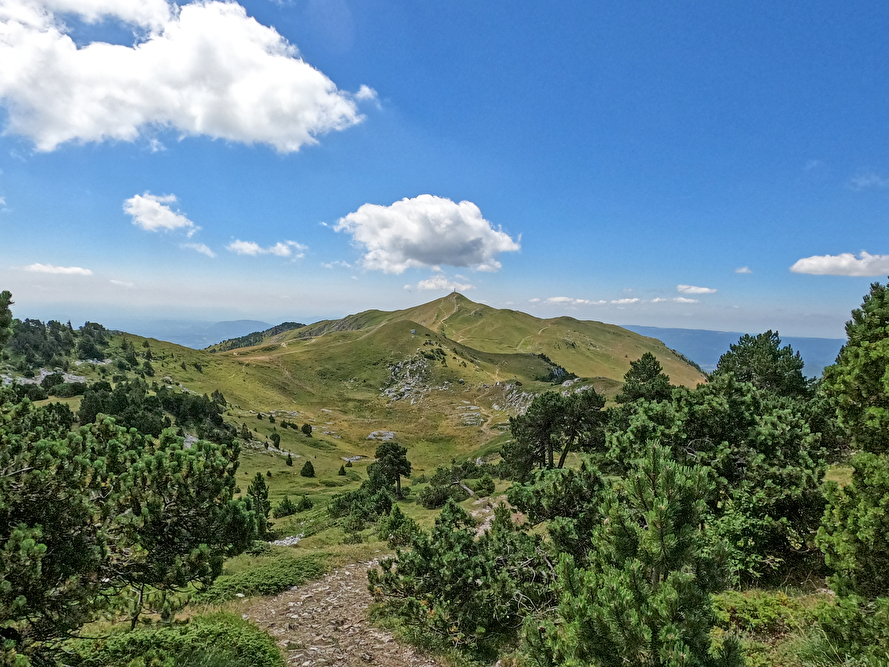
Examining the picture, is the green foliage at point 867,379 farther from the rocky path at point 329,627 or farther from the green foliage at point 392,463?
the green foliage at point 392,463

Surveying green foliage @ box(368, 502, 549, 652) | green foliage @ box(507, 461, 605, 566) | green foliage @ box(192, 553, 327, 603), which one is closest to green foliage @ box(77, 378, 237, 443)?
green foliage @ box(192, 553, 327, 603)

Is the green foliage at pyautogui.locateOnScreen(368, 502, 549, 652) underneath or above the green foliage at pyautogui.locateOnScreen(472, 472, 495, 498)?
above

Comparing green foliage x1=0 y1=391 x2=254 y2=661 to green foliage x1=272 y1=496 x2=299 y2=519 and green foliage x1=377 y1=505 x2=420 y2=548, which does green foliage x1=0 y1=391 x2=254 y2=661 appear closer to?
green foliage x1=377 y1=505 x2=420 y2=548

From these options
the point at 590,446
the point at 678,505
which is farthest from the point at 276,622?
the point at 590,446

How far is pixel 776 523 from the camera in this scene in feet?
36.0

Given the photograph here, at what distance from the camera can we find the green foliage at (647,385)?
1156 inches

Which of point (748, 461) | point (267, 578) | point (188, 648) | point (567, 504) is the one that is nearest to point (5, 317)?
point (188, 648)

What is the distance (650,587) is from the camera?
219 inches

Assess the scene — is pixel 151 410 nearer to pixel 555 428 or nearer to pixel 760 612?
pixel 555 428

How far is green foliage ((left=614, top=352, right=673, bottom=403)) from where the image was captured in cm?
2936

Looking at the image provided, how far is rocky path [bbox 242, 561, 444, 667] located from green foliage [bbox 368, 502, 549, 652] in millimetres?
1014

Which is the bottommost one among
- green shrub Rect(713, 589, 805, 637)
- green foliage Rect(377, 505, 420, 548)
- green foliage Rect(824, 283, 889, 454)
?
green foliage Rect(377, 505, 420, 548)

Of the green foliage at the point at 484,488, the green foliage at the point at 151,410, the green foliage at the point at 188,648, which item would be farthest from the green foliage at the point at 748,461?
the green foliage at the point at 151,410

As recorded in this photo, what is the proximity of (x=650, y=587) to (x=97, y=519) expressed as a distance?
9223mm
